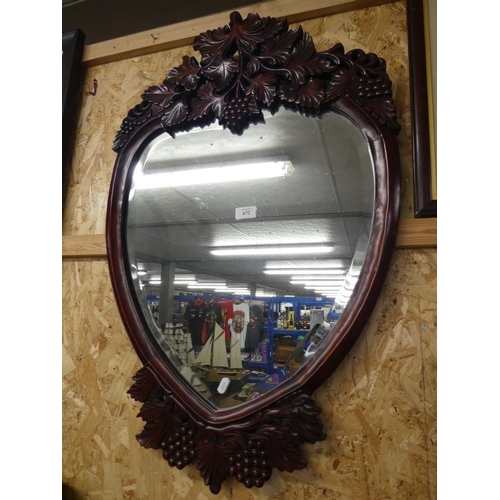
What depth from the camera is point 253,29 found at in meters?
0.93

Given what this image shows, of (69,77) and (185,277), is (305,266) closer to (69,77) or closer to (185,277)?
(185,277)

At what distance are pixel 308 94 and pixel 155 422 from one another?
876 millimetres

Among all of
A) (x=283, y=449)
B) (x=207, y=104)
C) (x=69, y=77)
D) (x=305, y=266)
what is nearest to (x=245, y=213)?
(x=305, y=266)

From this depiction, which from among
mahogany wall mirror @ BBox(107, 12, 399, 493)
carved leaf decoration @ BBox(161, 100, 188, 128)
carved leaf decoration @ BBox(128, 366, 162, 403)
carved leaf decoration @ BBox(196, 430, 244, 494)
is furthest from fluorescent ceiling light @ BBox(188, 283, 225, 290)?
carved leaf decoration @ BBox(161, 100, 188, 128)

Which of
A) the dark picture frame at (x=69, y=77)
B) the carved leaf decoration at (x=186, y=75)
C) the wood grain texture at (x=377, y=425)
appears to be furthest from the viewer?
the dark picture frame at (x=69, y=77)

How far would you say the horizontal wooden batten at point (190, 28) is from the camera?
0.97 metres

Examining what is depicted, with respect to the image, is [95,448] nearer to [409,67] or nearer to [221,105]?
[221,105]

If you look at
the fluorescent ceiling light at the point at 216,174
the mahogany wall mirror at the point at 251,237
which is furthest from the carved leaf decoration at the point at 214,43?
the fluorescent ceiling light at the point at 216,174

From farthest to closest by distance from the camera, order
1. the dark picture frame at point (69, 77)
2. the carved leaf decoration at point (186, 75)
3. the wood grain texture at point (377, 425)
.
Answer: the dark picture frame at point (69, 77) < the carved leaf decoration at point (186, 75) < the wood grain texture at point (377, 425)

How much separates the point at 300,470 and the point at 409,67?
0.98 metres

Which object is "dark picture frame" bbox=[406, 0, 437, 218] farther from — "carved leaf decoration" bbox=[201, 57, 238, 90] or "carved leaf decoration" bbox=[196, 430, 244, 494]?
"carved leaf decoration" bbox=[196, 430, 244, 494]

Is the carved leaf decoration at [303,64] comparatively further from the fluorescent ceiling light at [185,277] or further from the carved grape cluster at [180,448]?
the carved grape cluster at [180,448]

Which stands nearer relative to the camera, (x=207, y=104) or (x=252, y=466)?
(x=252, y=466)

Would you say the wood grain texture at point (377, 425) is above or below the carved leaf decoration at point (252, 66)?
below
